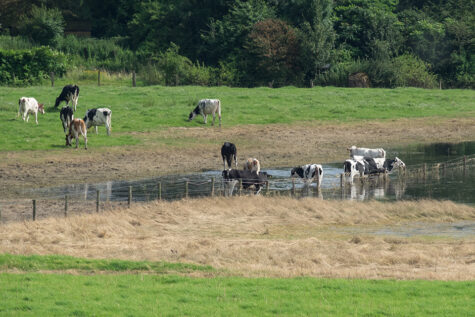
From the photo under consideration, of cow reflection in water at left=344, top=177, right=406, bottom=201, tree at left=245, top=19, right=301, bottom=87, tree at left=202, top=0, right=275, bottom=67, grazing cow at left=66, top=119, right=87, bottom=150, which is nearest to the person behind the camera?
cow reflection in water at left=344, top=177, right=406, bottom=201

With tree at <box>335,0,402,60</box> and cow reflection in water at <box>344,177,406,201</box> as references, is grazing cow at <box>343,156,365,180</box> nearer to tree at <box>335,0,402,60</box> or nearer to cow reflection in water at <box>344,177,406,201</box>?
cow reflection in water at <box>344,177,406,201</box>

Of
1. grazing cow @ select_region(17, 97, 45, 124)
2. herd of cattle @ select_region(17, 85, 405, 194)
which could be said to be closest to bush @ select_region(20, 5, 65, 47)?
herd of cattle @ select_region(17, 85, 405, 194)

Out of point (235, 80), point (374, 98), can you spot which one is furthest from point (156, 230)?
point (235, 80)

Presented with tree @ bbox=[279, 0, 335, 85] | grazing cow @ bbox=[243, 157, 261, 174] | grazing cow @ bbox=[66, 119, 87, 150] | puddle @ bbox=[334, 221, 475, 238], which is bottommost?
puddle @ bbox=[334, 221, 475, 238]

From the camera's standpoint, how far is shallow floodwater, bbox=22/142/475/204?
29.9m

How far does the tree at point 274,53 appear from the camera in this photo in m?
64.0

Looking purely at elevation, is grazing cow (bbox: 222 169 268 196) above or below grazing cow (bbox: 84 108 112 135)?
below

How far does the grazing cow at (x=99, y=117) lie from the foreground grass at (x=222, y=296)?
Answer: 22.2 metres

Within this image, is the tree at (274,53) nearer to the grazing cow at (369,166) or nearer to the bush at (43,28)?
the bush at (43,28)

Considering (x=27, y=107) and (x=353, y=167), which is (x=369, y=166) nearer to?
(x=353, y=167)

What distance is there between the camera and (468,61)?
7056 cm

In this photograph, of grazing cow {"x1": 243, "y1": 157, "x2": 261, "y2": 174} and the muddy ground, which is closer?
grazing cow {"x1": 243, "y1": 157, "x2": 261, "y2": 174}

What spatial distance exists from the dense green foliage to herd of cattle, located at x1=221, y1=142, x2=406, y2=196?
26054 mm

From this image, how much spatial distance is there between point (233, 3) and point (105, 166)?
132 ft
